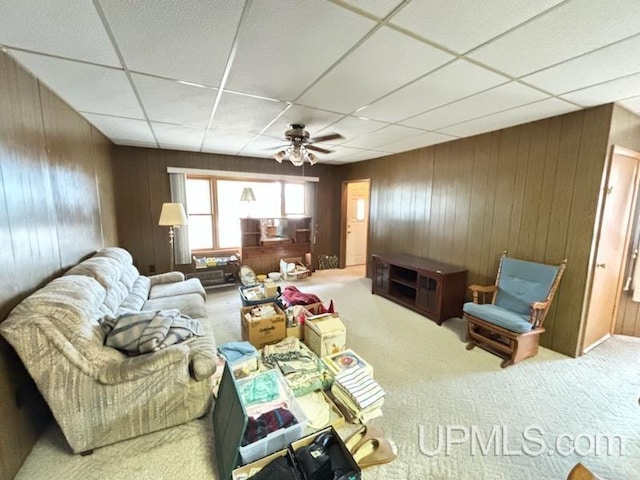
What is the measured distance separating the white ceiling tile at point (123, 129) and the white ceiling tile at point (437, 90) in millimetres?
2570

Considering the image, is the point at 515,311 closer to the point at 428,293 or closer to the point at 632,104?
the point at 428,293

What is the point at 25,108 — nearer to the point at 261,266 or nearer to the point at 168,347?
the point at 168,347

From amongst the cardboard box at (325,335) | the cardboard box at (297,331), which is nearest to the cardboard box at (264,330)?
the cardboard box at (297,331)

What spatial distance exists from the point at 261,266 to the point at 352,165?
287 centimetres

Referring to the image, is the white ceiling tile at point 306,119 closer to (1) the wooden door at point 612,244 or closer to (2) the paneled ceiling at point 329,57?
(2) the paneled ceiling at point 329,57

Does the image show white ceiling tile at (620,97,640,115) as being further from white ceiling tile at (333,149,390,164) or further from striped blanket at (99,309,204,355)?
striped blanket at (99,309,204,355)

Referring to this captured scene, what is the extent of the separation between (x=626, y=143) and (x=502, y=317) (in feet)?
6.61

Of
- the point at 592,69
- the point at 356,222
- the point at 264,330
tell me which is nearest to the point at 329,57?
the point at 592,69

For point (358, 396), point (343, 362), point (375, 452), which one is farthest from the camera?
point (343, 362)

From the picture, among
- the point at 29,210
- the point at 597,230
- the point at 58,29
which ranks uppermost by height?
the point at 58,29

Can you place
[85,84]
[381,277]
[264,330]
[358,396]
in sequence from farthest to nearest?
[381,277] → [264,330] → [85,84] → [358,396]

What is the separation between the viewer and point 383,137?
3.53 meters

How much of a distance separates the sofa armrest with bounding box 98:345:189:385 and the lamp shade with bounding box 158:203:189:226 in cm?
246

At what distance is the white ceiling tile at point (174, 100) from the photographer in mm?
2016
